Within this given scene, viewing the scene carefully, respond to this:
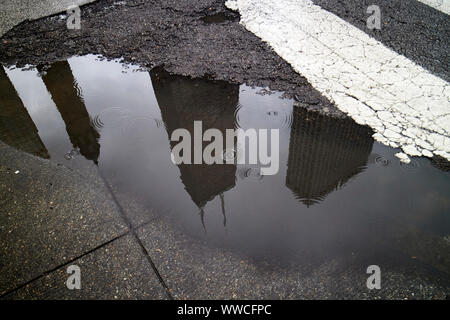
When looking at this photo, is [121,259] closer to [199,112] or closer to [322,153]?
[199,112]

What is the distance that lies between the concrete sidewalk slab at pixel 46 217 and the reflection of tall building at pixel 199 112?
75 cm

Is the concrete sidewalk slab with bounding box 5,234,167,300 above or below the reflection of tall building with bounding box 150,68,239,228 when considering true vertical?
below

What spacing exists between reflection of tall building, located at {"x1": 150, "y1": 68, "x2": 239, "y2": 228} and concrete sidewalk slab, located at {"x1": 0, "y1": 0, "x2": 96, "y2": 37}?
295cm

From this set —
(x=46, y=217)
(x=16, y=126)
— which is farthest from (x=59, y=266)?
(x=16, y=126)

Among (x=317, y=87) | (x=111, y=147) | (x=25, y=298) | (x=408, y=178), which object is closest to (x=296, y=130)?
(x=317, y=87)

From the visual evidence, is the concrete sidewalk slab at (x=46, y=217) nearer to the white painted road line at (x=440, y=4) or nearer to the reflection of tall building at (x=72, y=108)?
the reflection of tall building at (x=72, y=108)

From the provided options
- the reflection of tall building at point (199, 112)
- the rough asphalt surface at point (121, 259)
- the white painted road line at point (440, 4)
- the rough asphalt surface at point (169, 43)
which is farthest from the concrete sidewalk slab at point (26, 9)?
the white painted road line at point (440, 4)

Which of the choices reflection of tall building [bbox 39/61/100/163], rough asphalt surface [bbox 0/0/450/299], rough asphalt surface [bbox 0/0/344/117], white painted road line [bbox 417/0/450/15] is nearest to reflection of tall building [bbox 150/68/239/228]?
rough asphalt surface [bbox 0/0/344/117]

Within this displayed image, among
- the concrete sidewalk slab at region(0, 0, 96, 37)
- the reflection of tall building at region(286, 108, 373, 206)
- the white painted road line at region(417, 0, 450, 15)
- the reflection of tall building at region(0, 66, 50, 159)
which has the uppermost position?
the concrete sidewalk slab at region(0, 0, 96, 37)

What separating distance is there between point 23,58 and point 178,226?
12.5ft

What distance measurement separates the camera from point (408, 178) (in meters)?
2.78

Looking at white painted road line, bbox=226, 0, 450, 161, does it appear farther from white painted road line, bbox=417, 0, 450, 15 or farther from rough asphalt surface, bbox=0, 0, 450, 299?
white painted road line, bbox=417, 0, 450, 15

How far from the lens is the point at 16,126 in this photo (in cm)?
340

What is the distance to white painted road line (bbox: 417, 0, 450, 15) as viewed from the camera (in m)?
5.01
